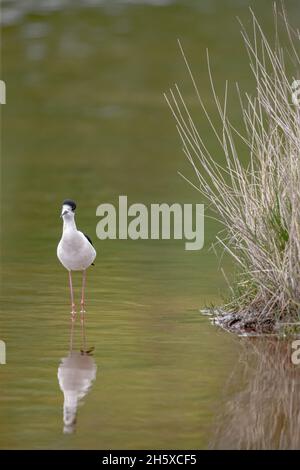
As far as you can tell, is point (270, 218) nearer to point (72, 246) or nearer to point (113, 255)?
point (72, 246)

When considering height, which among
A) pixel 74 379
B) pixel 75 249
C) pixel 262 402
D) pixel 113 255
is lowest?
pixel 262 402

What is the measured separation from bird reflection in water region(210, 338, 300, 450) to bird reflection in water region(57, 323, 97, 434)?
0.85 m

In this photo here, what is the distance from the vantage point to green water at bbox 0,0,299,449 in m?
7.88

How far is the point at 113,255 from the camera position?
46.0 feet

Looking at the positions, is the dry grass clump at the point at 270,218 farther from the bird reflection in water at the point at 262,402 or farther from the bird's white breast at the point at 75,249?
the bird's white breast at the point at 75,249

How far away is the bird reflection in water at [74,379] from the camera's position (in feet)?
25.8

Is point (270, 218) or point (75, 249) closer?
point (270, 218)

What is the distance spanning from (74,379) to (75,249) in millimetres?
2468

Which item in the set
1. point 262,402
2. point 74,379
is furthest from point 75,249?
point 262,402

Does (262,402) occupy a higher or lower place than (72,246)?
lower

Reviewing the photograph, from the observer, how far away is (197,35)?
1368 inches

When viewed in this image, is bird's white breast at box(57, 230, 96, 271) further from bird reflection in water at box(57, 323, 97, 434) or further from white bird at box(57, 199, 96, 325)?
bird reflection in water at box(57, 323, 97, 434)

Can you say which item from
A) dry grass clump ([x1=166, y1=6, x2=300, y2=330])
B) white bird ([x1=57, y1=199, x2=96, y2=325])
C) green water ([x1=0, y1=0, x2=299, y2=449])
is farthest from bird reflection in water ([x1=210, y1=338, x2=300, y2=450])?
white bird ([x1=57, y1=199, x2=96, y2=325])
